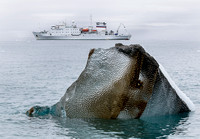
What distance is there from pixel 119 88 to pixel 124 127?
1.66 meters

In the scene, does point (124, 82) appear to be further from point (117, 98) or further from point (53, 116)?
point (53, 116)

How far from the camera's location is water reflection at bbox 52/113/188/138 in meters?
12.9

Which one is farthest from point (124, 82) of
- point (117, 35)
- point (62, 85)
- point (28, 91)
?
point (117, 35)

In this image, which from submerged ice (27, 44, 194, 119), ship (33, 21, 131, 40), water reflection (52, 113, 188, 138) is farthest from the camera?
ship (33, 21, 131, 40)

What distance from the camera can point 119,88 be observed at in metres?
13.5

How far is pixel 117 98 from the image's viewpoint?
13.6 m

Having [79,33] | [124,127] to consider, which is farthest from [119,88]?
[79,33]

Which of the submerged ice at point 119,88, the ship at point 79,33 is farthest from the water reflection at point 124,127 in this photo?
the ship at point 79,33

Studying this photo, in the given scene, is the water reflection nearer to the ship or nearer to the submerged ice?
the submerged ice

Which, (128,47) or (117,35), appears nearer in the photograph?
(128,47)

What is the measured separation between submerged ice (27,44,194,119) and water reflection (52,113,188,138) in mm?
329

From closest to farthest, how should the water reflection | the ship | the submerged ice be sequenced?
the water reflection, the submerged ice, the ship

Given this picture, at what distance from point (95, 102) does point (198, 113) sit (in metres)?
5.90

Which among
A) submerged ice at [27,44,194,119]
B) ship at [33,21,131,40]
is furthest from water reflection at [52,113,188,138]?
ship at [33,21,131,40]
